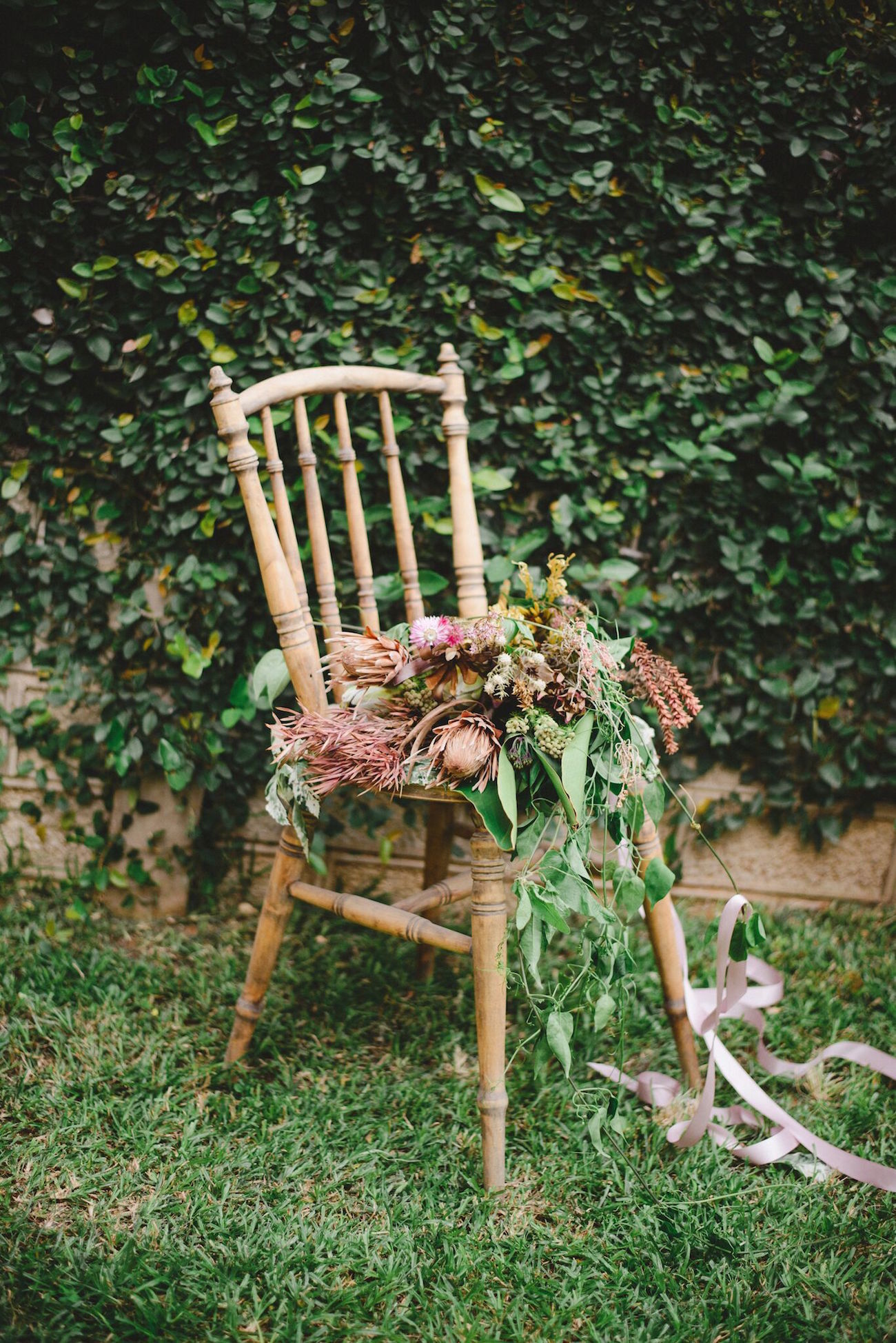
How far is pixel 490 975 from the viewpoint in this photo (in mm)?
1281

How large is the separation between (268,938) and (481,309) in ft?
4.60

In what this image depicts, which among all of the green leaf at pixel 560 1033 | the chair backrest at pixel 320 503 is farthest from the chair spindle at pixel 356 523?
the green leaf at pixel 560 1033

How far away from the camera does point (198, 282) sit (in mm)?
1837

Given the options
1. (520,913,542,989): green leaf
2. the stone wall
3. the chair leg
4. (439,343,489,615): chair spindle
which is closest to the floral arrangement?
(520,913,542,989): green leaf

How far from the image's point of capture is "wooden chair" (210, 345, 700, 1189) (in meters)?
1.30

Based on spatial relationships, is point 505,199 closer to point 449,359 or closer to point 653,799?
point 449,359

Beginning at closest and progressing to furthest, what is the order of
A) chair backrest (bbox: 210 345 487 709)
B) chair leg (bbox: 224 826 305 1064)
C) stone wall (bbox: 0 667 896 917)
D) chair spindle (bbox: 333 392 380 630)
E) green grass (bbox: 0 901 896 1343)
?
1. green grass (bbox: 0 901 896 1343)
2. chair backrest (bbox: 210 345 487 709)
3. chair leg (bbox: 224 826 305 1064)
4. chair spindle (bbox: 333 392 380 630)
5. stone wall (bbox: 0 667 896 917)

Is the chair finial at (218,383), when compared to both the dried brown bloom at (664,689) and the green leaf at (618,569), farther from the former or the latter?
the green leaf at (618,569)

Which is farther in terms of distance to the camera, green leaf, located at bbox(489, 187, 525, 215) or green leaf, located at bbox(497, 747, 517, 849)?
green leaf, located at bbox(489, 187, 525, 215)

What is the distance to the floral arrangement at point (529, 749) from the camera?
1.21 m

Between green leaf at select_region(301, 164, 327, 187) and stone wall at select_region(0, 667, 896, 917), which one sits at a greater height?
green leaf at select_region(301, 164, 327, 187)

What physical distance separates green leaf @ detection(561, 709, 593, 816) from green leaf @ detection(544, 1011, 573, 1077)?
0.29 metres

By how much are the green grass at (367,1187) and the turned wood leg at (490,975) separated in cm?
14

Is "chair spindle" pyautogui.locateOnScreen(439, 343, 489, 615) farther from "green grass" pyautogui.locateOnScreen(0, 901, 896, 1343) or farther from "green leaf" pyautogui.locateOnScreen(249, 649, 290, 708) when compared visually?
"green grass" pyautogui.locateOnScreen(0, 901, 896, 1343)
